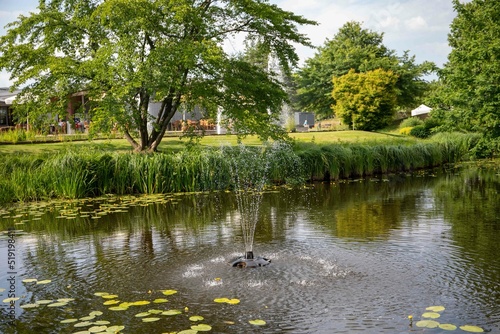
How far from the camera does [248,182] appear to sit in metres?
16.6

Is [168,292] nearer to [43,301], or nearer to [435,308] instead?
[43,301]

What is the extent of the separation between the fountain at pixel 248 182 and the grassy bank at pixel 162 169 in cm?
6

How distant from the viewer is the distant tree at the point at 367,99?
1501 inches

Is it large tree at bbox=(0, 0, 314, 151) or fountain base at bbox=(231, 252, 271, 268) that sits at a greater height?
large tree at bbox=(0, 0, 314, 151)

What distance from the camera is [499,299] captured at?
5.86 meters

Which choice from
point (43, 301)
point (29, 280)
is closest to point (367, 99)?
point (29, 280)

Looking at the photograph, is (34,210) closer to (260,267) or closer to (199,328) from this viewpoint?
(260,267)

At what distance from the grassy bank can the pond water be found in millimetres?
1129

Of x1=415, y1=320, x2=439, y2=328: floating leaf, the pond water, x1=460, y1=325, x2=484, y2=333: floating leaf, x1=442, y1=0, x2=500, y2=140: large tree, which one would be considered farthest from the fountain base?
x1=442, y1=0, x2=500, y2=140: large tree

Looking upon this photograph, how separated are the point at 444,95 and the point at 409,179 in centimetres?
846

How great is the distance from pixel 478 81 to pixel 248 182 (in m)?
13.1

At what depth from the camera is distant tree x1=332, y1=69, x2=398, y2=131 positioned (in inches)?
1501

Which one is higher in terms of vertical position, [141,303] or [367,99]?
[367,99]

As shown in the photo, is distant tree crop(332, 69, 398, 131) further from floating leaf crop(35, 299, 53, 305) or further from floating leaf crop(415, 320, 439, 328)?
floating leaf crop(35, 299, 53, 305)
